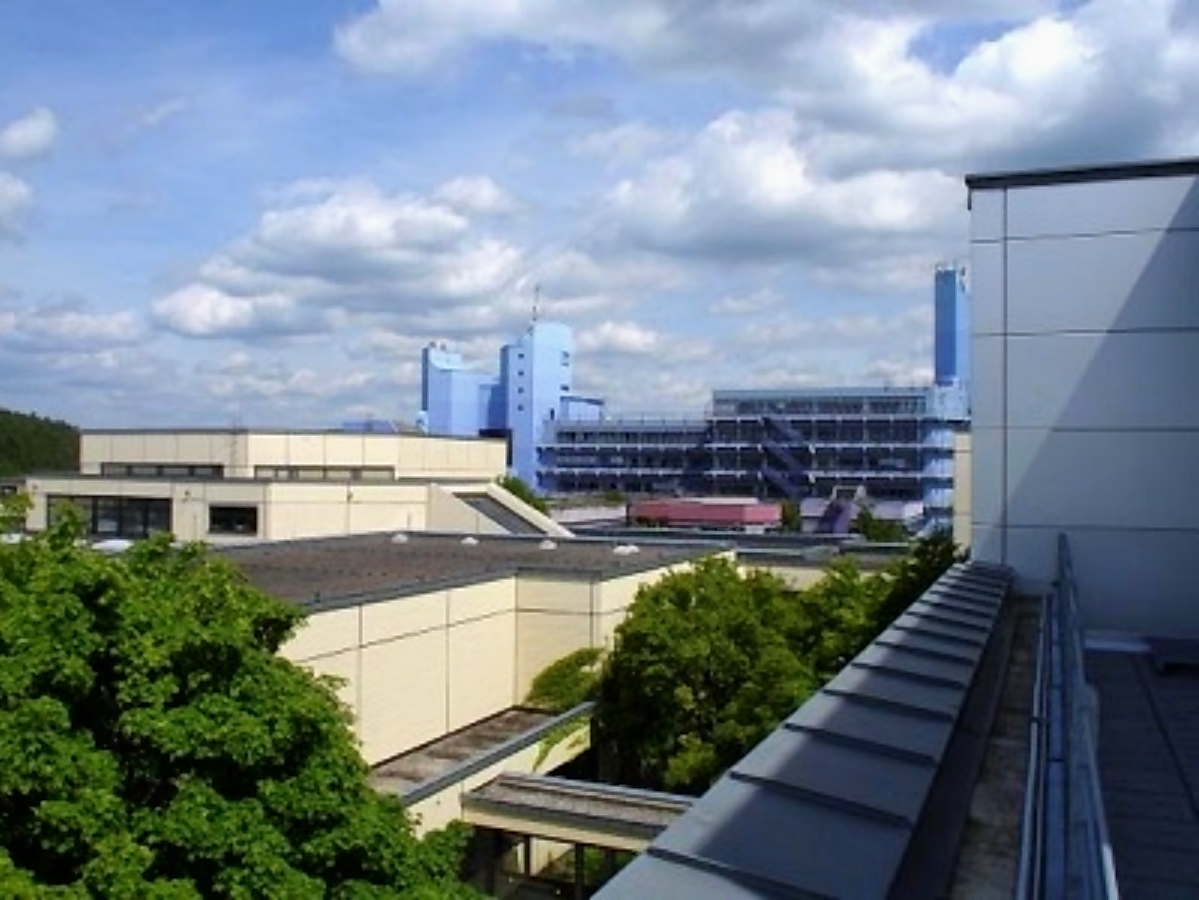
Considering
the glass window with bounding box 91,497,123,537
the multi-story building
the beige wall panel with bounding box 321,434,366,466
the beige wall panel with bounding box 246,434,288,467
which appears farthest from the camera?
the multi-story building

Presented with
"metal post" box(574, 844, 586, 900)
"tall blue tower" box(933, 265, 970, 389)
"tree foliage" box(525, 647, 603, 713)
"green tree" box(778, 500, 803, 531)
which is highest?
"tall blue tower" box(933, 265, 970, 389)

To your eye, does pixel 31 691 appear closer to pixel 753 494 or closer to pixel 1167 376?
pixel 1167 376

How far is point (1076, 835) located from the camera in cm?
282

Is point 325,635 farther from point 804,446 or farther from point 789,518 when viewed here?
point 804,446

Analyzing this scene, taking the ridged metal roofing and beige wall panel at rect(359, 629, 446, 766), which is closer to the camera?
the ridged metal roofing

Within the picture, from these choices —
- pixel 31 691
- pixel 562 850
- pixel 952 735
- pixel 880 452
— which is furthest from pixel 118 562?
pixel 880 452

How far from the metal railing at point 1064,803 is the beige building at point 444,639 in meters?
14.9

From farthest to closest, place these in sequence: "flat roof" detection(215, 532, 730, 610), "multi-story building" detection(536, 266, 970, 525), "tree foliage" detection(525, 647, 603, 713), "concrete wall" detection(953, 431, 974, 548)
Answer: "multi-story building" detection(536, 266, 970, 525), "concrete wall" detection(953, 431, 974, 548), "tree foliage" detection(525, 647, 603, 713), "flat roof" detection(215, 532, 730, 610)

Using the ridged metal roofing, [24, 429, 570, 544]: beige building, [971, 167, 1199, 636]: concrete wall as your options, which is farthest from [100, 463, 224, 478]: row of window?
the ridged metal roofing

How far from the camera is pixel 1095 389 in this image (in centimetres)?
1160

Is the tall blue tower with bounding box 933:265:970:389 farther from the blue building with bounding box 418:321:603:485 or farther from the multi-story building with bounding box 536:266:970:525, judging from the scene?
the blue building with bounding box 418:321:603:485

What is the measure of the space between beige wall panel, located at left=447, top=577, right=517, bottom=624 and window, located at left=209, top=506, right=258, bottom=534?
20.0 meters

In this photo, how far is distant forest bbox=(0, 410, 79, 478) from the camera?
110938 mm

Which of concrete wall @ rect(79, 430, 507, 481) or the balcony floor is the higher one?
concrete wall @ rect(79, 430, 507, 481)
